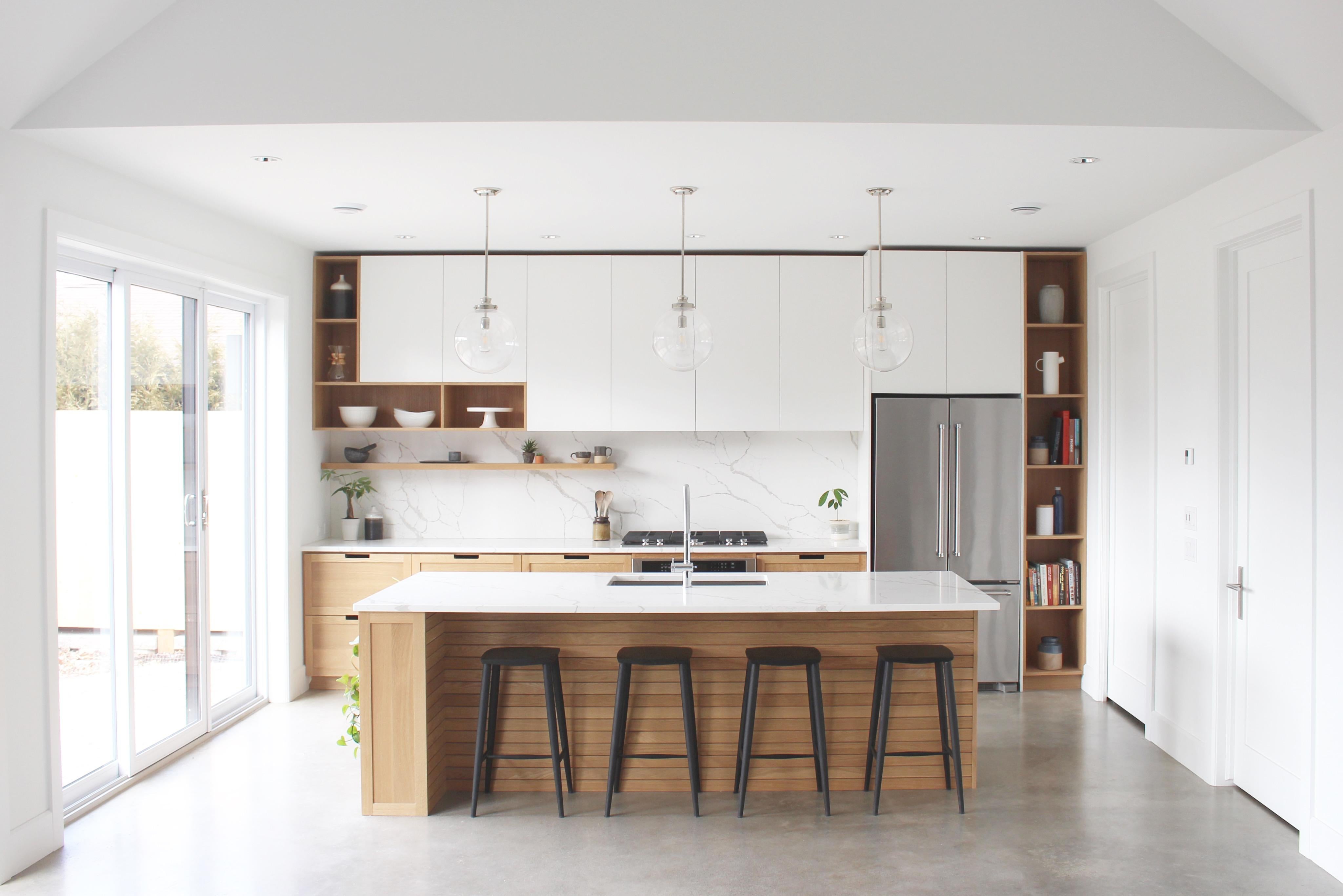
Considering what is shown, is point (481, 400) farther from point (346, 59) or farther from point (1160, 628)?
point (1160, 628)

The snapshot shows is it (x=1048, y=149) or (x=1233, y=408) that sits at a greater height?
(x=1048, y=149)

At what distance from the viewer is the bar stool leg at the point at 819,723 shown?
356cm

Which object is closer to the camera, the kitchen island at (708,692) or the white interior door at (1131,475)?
the kitchen island at (708,692)

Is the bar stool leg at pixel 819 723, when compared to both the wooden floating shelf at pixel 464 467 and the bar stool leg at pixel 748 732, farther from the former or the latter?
the wooden floating shelf at pixel 464 467

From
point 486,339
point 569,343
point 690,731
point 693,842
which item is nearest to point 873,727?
point 690,731

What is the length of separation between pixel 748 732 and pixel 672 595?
624mm

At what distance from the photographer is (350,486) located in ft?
18.8

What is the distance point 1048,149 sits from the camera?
3.43 m

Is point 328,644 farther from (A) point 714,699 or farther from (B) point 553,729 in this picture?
(A) point 714,699

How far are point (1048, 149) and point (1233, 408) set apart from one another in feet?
4.68

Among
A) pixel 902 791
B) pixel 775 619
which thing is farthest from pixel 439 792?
pixel 902 791

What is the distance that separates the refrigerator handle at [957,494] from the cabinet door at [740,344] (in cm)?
106

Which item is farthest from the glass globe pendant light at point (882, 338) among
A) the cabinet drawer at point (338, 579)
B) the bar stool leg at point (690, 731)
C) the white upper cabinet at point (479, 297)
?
the cabinet drawer at point (338, 579)

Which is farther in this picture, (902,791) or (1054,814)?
(902,791)
